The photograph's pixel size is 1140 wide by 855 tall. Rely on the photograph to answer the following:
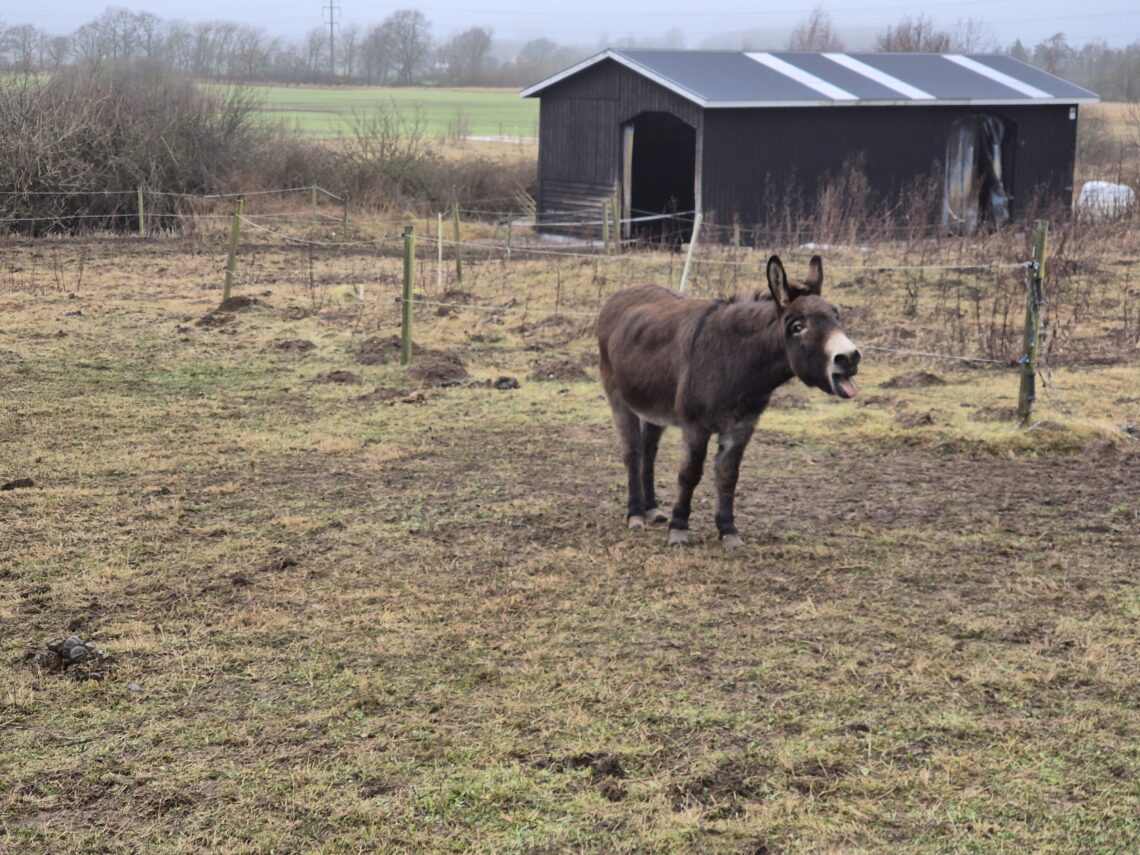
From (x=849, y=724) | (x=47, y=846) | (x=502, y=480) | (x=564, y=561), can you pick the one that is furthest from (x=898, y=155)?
(x=47, y=846)

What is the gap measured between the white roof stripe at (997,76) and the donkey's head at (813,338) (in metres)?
19.6

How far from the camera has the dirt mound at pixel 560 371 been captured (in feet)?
40.9

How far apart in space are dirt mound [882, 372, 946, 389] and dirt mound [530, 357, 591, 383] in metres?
2.86

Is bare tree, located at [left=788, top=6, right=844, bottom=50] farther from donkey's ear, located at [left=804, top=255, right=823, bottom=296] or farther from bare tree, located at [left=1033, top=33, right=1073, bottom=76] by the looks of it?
donkey's ear, located at [left=804, top=255, right=823, bottom=296]

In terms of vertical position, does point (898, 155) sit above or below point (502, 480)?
above

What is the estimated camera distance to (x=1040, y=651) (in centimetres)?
579

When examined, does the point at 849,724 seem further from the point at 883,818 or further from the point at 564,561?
the point at 564,561

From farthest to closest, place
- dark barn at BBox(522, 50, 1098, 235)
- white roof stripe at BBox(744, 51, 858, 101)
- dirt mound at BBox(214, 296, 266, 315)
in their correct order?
white roof stripe at BBox(744, 51, 858, 101), dark barn at BBox(522, 50, 1098, 235), dirt mound at BBox(214, 296, 266, 315)

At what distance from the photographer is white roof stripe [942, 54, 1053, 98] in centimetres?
2448

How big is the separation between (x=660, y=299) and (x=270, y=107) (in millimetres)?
59551

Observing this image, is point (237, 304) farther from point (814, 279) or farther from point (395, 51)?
point (395, 51)

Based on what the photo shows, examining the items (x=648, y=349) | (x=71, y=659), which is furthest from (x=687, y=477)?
(x=71, y=659)

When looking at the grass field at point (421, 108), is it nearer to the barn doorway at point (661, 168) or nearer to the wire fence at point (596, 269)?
Result: the barn doorway at point (661, 168)

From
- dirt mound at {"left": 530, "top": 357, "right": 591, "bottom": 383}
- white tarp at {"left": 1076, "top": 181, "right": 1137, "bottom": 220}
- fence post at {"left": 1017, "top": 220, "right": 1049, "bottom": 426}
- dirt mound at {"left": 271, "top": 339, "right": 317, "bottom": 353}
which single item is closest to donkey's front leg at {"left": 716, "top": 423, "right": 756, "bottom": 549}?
fence post at {"left": 1017, "top": 220, "right": 1049, "bottom": 426}
